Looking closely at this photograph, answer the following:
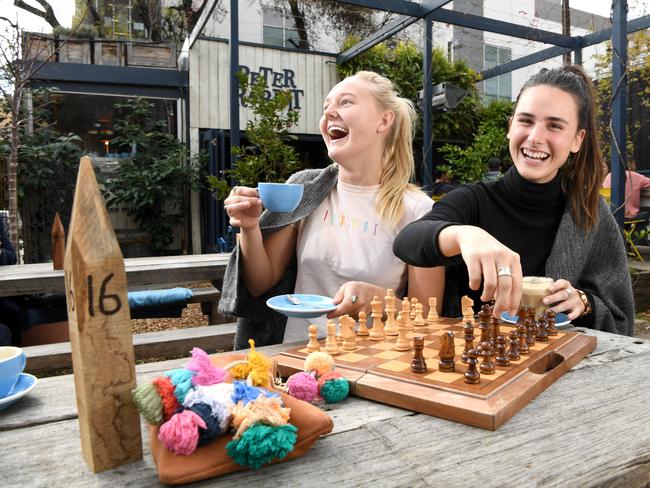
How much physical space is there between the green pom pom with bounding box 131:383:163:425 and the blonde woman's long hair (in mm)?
1399

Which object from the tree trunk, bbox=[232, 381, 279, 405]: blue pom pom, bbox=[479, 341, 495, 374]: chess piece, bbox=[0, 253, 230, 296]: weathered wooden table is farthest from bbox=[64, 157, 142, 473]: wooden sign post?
the tree trunk

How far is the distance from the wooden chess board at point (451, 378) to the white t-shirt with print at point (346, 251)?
0.62m

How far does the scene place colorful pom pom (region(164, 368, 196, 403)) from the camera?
75 centimetres

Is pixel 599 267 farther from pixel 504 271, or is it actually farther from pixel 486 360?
pixel 486 360

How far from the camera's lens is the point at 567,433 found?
88cm

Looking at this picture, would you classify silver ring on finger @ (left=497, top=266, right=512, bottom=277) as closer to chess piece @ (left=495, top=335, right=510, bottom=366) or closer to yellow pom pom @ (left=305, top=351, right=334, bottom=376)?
chess piece @ (left=495, top=335, right=510, bottom=366)

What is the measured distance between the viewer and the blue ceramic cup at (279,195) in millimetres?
1497

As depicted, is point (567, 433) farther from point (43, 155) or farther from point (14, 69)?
point (43, 155)

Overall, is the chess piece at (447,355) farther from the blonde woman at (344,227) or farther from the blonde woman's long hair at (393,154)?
the blonde woman's long hair at (393,154)

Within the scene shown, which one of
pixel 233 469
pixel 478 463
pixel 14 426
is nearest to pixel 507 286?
pixel 478 463

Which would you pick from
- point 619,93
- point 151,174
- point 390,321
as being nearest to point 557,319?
point 390,321

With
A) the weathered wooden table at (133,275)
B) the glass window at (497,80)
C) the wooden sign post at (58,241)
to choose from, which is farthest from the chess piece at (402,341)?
the glass window at (497,80)

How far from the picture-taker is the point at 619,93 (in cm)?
504

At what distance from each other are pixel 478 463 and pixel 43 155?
7.88 metres
